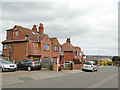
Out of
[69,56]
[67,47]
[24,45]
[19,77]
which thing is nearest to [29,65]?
[19,77]

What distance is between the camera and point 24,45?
93.6 feet

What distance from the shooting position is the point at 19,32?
29.6 m

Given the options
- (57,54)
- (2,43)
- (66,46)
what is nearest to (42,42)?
(57,54)

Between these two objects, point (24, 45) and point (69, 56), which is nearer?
point (24, 45)

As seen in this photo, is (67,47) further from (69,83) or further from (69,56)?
(69,83)

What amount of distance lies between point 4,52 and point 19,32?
6159mm

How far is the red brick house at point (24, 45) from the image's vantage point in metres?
28.2

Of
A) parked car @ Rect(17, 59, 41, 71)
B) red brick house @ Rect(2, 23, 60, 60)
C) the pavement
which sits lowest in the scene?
the pavement

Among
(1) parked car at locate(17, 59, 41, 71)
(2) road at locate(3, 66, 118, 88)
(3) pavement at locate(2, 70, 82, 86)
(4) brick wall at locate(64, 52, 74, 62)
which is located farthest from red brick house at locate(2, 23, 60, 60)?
(2) road at locate(3, 66, 118, 88)

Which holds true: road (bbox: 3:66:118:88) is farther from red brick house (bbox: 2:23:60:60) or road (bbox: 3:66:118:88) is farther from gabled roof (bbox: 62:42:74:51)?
gabled roof (bbox: 62:42:74:51)

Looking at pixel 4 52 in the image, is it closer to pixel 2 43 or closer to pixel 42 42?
pixel 2 43

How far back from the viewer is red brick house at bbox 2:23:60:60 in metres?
28.2

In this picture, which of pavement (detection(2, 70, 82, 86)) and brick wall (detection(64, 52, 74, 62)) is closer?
pavement (detection(2, 70, 82, 86))

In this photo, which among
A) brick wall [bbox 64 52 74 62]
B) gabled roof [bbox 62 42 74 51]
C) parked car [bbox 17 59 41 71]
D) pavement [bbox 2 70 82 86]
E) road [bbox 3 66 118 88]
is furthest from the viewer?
gabled roof [bbox 62 42 74 51]
